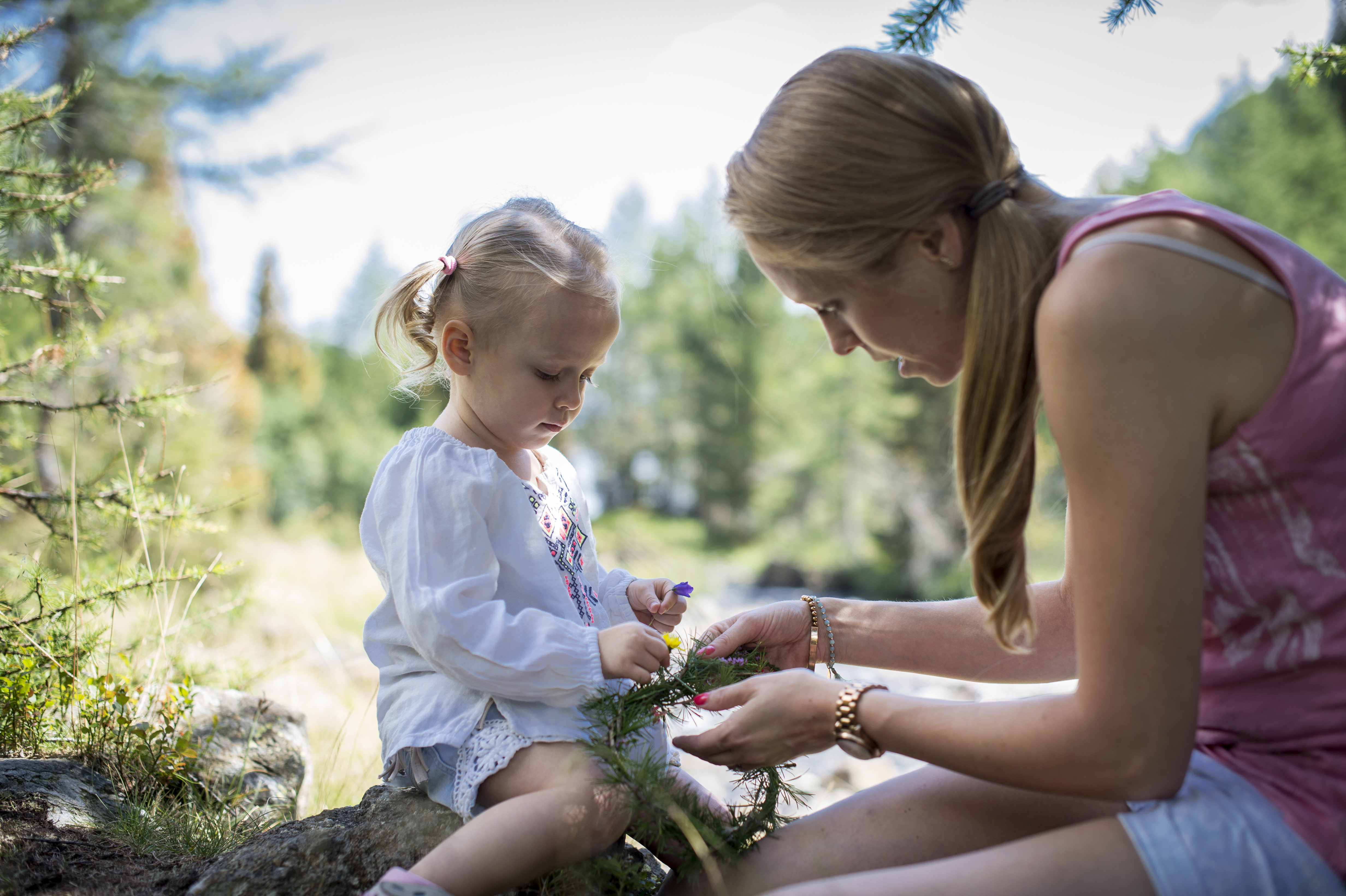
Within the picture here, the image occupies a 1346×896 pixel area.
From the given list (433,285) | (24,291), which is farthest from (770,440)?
(433,285)

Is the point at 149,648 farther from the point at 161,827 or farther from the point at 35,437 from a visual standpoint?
the point at 161,827

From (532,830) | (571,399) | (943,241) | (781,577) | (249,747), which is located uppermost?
(943,241)

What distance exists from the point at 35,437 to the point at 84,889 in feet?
4.87

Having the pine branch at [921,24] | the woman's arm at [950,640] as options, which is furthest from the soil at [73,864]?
the pine branch at [921,24]

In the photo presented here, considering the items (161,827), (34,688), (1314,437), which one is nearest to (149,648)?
(34,688)

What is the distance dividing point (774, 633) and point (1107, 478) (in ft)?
3.13

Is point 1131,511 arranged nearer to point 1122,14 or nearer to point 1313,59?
point 1122,14

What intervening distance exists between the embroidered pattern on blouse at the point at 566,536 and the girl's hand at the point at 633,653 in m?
0.28

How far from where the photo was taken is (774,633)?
195cm

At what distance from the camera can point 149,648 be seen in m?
2.99

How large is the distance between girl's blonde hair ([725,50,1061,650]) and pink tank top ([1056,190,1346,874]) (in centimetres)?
14

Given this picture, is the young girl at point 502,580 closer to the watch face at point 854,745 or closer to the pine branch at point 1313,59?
the watch face at point 854,745

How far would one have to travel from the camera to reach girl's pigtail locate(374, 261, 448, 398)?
215 centimetres

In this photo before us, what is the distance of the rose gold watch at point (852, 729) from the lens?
141 cm
